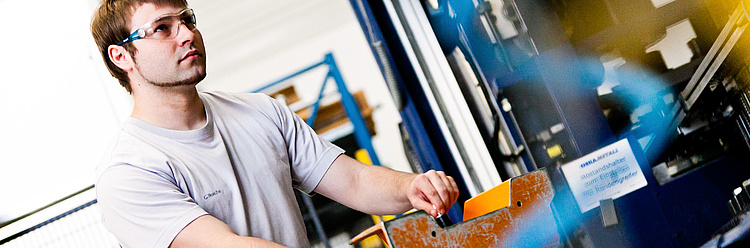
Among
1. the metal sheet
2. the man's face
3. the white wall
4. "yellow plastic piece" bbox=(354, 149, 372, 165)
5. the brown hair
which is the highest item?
the white wall

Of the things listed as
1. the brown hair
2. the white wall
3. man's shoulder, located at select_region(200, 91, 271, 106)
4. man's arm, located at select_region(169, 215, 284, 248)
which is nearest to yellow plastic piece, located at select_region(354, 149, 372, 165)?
the white wall

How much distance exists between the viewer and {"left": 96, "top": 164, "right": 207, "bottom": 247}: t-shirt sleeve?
1.26m

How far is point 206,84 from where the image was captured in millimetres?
7254

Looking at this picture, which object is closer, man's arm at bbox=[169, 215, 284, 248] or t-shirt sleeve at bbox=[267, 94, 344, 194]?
man's arm at bbox=[169, 215, 284, 248]

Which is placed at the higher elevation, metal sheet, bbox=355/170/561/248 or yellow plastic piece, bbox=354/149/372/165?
metal sheet, bbox=355/170/561/248

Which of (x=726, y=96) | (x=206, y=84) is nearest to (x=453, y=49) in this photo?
(x=726, y=96)

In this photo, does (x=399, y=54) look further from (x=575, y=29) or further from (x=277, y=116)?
(x=277, y=116)

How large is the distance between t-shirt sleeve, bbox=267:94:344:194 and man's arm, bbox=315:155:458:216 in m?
0.02

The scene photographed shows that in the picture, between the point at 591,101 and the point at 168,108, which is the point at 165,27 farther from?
the point at 591,101

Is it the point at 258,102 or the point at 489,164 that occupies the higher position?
the point at 258,102

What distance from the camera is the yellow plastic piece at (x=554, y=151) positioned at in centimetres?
233

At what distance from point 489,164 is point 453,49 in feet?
1.72

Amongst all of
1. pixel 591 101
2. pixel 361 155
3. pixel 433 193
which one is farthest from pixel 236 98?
pixel 361 155

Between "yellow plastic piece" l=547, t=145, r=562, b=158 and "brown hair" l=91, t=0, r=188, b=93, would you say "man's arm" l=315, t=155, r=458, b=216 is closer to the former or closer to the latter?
"brown hair" l=91, t=0, r=188, b=93
